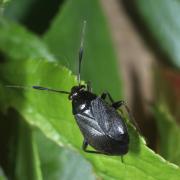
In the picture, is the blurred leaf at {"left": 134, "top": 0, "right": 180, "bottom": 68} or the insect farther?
the blurred leaf at {"left": 134, "top": 0, "right": 180, "bottom": 68}

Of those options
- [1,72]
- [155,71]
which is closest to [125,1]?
[155,71]

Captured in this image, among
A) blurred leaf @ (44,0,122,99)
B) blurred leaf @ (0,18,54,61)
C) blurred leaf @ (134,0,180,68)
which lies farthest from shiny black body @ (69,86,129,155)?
blurred leaf @ (134,0,180,68)

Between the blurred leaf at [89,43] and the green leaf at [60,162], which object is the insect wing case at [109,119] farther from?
the blurred leaf at [89,43]

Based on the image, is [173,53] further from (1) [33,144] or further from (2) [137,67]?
(1) [33,144]

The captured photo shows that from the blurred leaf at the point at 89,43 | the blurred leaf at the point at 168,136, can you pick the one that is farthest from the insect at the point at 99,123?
the blurred leaf at the point at 89,43

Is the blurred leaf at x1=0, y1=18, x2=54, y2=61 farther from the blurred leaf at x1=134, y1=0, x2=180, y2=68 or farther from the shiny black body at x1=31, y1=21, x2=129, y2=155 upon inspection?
the blurred leaf at x1=134, y1=0, x2=180, y2=68

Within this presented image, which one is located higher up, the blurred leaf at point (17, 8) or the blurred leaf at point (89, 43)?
the blurred leaf at point (17, 8)

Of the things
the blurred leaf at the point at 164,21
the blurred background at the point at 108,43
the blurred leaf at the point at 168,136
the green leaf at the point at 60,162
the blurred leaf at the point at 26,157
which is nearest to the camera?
the blurred leaf at the point at 26,157

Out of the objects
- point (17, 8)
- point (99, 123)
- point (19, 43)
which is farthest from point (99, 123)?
point (17, 8)
